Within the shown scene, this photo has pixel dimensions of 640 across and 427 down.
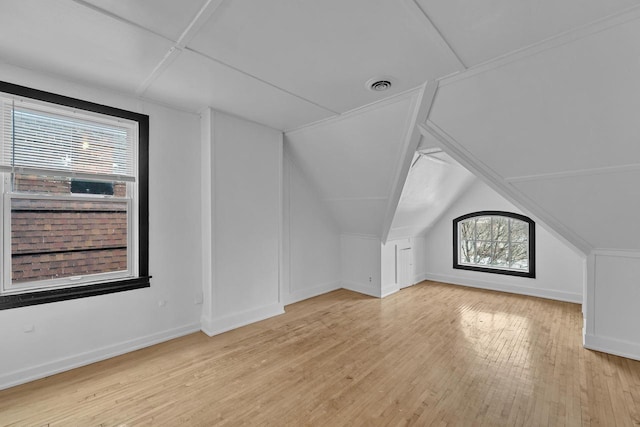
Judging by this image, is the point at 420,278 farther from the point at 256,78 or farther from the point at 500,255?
the point at 256,78

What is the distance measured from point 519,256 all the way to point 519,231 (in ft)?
1.43

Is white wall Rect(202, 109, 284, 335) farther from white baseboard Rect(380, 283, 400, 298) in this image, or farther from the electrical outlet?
white baseboard Rect(380, 283, 400, 298)

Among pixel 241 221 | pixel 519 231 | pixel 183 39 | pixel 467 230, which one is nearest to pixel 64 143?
pixel 183 39

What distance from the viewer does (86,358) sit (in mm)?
2539

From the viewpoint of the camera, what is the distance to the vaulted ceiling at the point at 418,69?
1.62m

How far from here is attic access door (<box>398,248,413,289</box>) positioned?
193 inches

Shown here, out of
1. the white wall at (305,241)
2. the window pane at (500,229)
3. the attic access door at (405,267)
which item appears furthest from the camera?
the window pane at (500,229)

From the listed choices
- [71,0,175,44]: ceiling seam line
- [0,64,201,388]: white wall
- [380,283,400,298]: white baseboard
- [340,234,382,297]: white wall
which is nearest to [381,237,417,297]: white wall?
[380,283,400,298]: white baseboard

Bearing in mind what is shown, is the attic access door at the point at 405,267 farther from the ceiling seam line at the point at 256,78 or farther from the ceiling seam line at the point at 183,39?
the ceiling seam line at the point at 183,39

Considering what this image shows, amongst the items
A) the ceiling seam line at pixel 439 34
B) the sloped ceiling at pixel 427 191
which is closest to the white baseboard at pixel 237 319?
the sloped ceiling at pixel 427 191

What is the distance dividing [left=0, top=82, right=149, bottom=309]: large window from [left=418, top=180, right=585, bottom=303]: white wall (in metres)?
4.90

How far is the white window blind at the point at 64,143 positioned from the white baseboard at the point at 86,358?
1627mm

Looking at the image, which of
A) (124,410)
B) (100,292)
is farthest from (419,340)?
(100,292)

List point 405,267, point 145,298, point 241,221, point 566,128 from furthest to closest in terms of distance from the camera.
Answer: point 405,267
point 241,221
point 145,298
point 566,128
